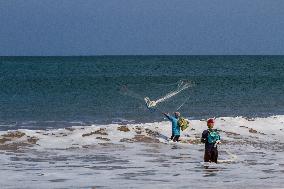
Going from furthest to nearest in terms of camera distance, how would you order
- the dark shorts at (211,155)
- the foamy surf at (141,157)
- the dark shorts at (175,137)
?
the dark shorts at (175,137) → the dark shorts at (211,155) → the foamy surf at (141,157)

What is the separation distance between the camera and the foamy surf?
18188mm

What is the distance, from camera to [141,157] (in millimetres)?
23297

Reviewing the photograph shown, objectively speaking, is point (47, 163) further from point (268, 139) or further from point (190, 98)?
point (190, 98)

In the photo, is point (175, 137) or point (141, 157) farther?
point (175, 137)

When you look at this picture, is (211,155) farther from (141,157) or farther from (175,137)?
(175,137)

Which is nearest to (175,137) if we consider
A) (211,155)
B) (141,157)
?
(141,157)

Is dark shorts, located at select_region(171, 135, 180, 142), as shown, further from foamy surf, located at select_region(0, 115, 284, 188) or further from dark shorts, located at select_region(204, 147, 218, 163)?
dark shorts, located at select_region(204, 147, 218, 163)

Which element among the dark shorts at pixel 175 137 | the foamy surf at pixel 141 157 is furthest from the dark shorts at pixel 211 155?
the dark shorts at pixel 175 137

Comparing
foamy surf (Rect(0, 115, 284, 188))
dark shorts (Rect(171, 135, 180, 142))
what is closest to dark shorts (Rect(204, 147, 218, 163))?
foamy surf (Rect(0, 115, 284, 188))

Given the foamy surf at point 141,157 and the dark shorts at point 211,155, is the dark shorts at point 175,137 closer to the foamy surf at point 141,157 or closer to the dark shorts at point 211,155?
the foamy surf at point 141,157

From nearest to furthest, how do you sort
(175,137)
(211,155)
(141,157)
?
(211,155) → (141,157) → (175,137)

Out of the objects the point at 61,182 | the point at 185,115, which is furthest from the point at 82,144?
the point at 185,115

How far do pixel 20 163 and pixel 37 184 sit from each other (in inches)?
163

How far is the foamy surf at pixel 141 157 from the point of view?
18.2 meters
